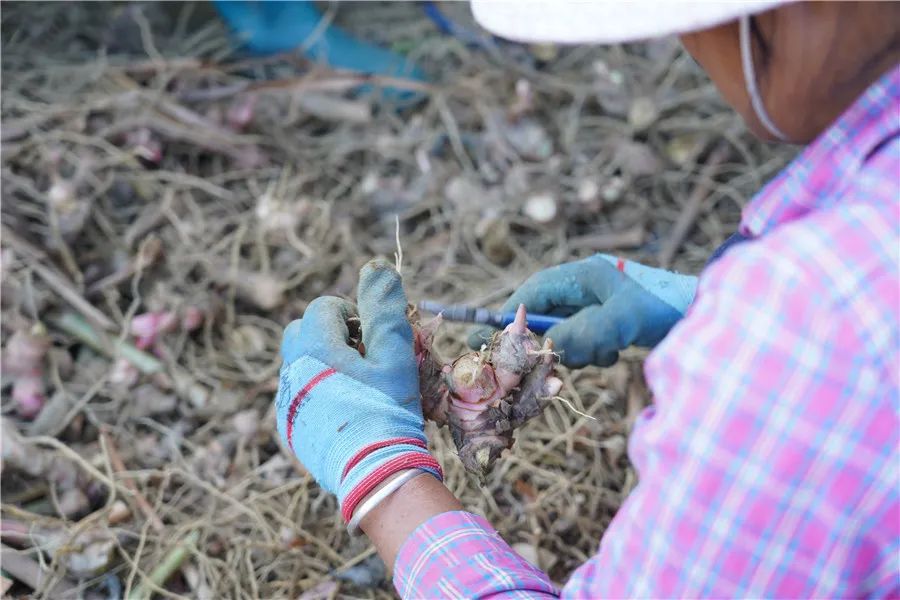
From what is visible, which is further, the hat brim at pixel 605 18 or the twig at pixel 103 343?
the twig at pixel 103 343

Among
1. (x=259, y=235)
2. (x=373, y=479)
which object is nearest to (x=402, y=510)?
(x=373, y=479)

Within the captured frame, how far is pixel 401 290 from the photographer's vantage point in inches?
48.9

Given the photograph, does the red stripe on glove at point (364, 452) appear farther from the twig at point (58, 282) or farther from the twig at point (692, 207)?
the twig at point (692, 207)

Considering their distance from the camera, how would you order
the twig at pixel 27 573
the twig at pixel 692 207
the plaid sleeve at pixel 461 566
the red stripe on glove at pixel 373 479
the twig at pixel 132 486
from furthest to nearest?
the twig at pixel 692 207 < the twig at pixel 132 486 < the twig at pixel 27 573 < the red stripe on glove at pixel 373 479 < the plaid sleeve at pixel 461 566

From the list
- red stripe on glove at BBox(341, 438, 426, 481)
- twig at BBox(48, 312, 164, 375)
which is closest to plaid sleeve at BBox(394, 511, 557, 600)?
red stripe on glove at BBox(341, 438, 426, 481)

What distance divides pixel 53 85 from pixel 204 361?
123 centimetres

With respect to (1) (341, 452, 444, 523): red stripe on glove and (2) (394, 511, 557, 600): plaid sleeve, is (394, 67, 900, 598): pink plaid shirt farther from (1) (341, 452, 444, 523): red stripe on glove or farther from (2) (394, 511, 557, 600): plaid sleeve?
(1) (341, 452, 444, 523): red stripe on glove

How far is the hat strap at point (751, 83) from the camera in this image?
771 millimetres

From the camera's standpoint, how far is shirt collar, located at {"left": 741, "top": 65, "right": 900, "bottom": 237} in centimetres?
74

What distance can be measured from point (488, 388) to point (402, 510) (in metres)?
0.33

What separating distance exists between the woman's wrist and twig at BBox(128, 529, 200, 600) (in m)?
0.76

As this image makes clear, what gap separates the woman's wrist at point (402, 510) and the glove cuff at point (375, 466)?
0.01 metres

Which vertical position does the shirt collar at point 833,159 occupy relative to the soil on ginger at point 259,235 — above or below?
above

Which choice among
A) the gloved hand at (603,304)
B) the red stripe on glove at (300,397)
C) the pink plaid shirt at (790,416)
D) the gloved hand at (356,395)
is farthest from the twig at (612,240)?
the pink plaid shirt at (790,416)
